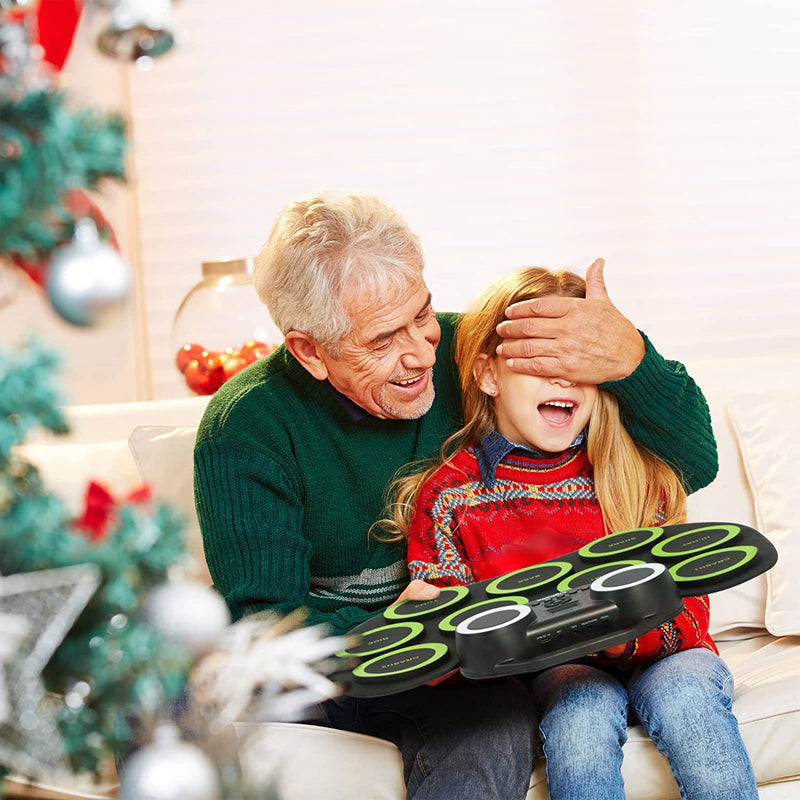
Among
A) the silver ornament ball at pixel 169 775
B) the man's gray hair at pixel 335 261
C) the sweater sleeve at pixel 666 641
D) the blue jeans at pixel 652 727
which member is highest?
the man's gray hair at pixel 335 261

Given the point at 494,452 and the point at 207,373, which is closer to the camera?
the point at 494,452

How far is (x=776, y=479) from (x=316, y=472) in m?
0.83

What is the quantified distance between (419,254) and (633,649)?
649mm

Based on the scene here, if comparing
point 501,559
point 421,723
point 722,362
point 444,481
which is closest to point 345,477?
point 444,481

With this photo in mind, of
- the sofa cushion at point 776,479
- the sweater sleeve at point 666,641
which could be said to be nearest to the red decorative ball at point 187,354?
the sofa cushion at point 776,479

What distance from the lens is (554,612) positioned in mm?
1249

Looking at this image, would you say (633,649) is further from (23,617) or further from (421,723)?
(23,617)

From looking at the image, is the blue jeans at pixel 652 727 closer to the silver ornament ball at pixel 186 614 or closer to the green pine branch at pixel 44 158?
the silver ornament ball at pixel 186 614

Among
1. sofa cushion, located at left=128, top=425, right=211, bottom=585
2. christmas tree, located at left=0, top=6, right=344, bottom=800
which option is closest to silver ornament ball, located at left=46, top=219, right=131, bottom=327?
christmas tree, located at left=0, top=6, right=344, bottom=800

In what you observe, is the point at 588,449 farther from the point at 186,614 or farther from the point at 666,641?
the point at 186,614

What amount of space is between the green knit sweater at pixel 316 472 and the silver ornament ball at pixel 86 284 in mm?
1063

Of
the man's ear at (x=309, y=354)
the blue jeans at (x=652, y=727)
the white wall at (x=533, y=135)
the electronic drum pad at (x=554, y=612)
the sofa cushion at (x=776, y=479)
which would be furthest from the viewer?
the white wall at (x=533, y=135)

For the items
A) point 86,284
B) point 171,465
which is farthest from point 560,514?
point 86,284

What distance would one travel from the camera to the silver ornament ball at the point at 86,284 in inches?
21.9
